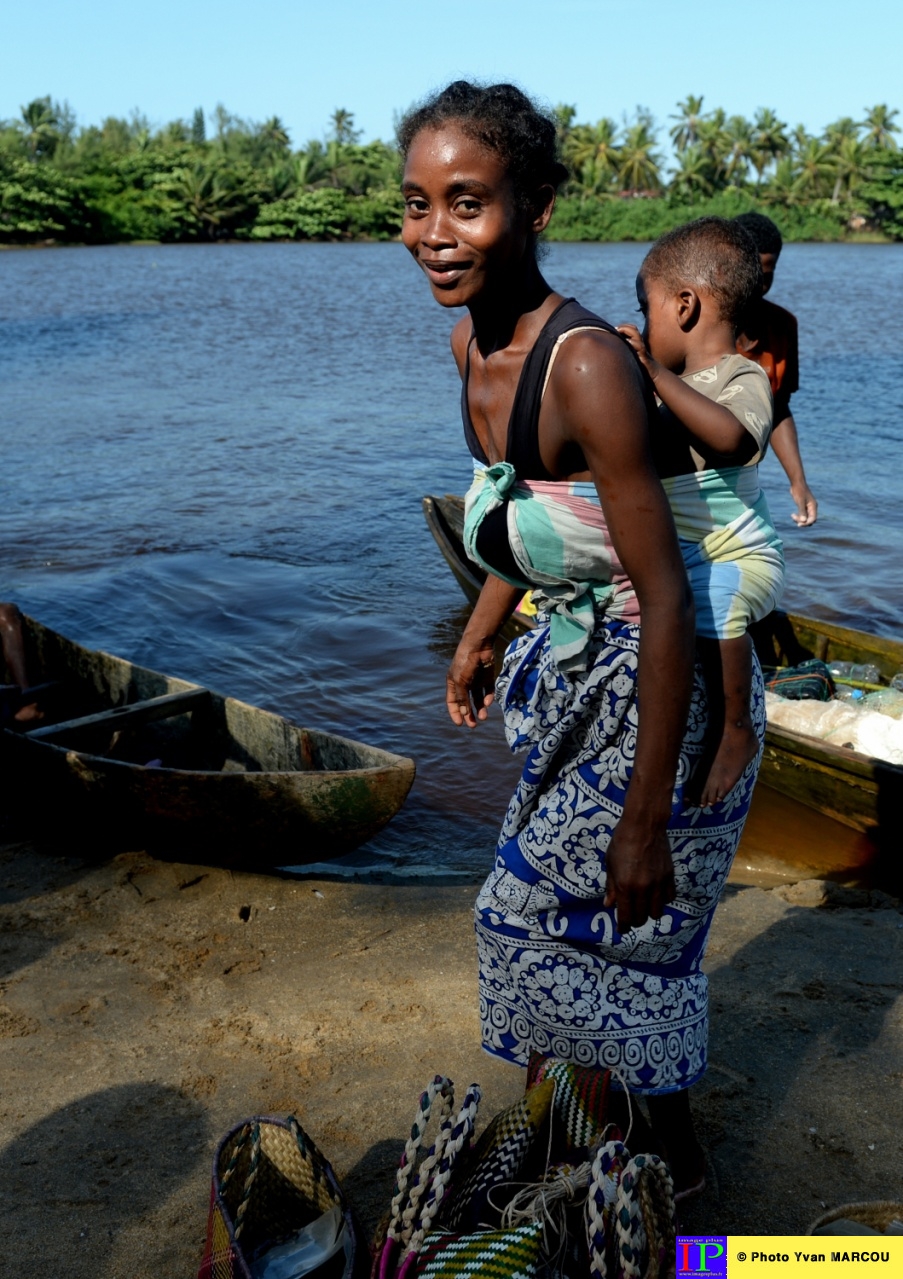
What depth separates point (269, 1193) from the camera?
2285mm

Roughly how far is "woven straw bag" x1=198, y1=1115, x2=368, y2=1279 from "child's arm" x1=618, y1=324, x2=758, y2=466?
150cm

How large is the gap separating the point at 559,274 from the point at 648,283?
3554 cm

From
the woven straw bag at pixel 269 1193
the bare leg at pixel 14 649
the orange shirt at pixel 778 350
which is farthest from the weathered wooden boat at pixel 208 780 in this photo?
the orange shirt at pixel 778 350

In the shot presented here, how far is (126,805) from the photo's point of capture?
444 cm

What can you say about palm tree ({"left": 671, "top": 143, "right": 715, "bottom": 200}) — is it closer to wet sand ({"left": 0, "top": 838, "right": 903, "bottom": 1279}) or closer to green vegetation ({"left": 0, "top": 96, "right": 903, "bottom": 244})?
green vegetation ({"left": 0, "top": 96, "right": 903, "bottom": 244})

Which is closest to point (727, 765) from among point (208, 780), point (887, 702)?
point (208, 780)

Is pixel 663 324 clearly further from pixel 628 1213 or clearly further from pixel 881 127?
pixel 881 127

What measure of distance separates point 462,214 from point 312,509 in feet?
35.5

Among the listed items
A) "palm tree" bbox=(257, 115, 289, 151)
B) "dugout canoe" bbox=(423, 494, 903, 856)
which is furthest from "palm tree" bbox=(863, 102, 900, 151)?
"dugout canoe" bbox=(423, 494, 903, 856)

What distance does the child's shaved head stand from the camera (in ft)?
7.02

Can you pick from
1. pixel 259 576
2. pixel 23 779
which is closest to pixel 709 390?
pixel 23 779

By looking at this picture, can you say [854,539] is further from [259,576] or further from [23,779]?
[23,779]

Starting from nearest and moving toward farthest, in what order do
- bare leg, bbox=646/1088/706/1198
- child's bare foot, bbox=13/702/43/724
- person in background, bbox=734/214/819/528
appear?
bare leg, bbox=646/1088/706/1198
person in background, bbox=734/214/819/528
child's bare foot, bbox=13/702/43/724

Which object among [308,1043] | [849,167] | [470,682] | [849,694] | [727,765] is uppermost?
[849,167]
